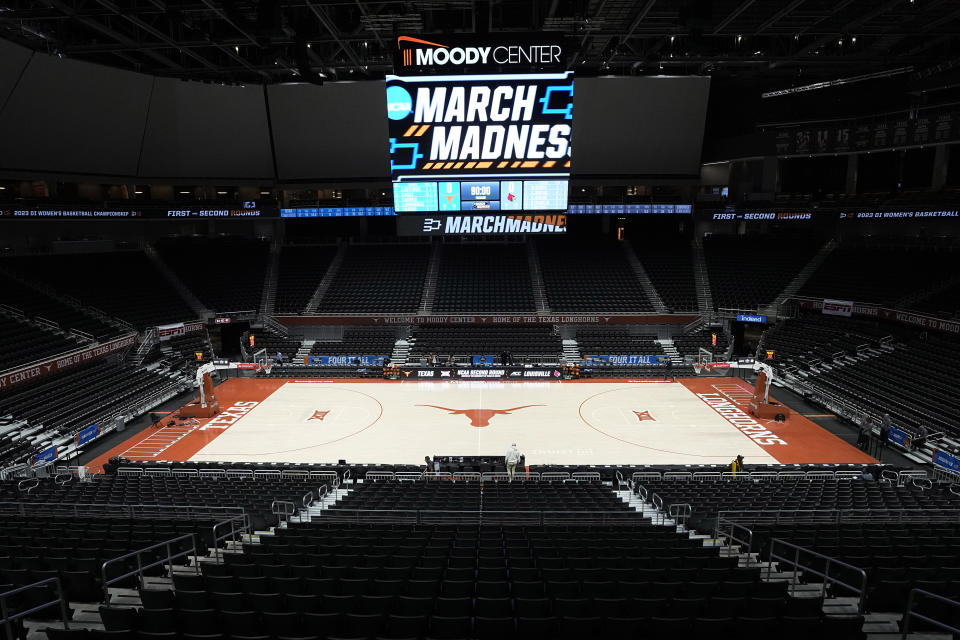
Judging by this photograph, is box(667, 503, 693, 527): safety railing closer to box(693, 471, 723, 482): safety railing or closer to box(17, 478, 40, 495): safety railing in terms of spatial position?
box(693, 471, 723, 482): safety railing

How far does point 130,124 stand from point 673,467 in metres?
34.7

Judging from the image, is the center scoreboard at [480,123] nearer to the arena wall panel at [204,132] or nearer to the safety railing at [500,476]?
the safety railing at [500,476]

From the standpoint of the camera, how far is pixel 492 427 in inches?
898

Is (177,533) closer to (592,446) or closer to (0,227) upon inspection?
(592,446)

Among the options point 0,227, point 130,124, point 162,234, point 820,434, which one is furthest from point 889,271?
point 0,227

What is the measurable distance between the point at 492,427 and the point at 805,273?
2587 centimetres

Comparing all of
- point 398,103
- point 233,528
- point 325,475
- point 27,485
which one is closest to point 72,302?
point 27,485

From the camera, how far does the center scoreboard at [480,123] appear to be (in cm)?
2241

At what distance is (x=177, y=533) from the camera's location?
9.03 metres

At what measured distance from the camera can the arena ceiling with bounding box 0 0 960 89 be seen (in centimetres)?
2070

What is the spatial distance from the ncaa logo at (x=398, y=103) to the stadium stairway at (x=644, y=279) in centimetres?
2138

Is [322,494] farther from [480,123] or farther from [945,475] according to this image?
[945,475]

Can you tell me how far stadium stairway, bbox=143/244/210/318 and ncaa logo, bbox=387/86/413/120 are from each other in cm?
2020

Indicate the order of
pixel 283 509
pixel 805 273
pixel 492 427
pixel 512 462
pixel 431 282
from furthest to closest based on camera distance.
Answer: pixel 431 282 < pixel 805 273 < pixel 492 427 < pixel 512 462 < pixel 283 509
